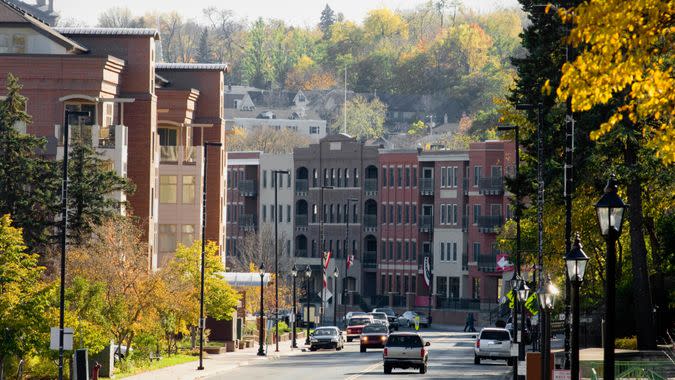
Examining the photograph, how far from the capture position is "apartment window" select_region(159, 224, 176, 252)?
3770 inches

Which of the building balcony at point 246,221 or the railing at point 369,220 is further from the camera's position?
the building balcony at point 246,221

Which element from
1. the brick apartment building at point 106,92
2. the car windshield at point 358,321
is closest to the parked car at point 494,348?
the brick apartment building at point 106,92

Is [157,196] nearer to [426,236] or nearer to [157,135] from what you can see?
[157,135]

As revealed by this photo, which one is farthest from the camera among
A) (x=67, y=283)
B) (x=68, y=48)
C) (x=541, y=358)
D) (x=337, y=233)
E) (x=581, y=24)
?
(x=337, y=233)

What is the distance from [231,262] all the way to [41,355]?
101670 mm

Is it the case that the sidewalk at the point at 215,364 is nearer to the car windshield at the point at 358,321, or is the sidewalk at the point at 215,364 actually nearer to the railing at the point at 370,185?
the car windshield at the point at 358,321

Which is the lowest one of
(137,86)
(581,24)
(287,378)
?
(287,378)

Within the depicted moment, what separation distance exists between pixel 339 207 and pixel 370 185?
4871mm

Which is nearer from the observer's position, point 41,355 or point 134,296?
point 41,355

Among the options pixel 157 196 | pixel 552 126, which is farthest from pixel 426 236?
pixel 552 126

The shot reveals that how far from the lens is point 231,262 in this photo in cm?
15362

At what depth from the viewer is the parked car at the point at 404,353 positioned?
200 feet

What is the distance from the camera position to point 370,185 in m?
157

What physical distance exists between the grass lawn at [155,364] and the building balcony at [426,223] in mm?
76166
